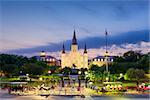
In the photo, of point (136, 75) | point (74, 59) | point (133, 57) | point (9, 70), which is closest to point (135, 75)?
point (136, 75)

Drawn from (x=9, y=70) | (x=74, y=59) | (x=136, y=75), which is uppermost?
(x=74, y=59)

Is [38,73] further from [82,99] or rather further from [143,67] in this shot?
[82,99]

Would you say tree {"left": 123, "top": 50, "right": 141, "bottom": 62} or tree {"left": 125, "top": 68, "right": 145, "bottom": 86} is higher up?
tree {"left": 123, "top": 50, "right": 141, "bottom": 62}

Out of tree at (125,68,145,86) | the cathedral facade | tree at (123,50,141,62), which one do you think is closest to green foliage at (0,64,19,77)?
tree at (125,68,145,86)

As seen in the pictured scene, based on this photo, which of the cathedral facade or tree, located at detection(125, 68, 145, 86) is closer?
tree, located at detection(125, 68, 145, 86)

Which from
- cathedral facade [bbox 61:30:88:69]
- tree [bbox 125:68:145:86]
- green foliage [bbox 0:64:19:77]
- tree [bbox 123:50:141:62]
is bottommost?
tree [bbox 125:68:145:86]

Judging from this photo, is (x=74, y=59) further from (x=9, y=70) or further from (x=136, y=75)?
(x=136, y=75)

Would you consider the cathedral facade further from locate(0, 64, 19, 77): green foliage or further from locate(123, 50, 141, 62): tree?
locate(0, 64, 19, 77): green foliage

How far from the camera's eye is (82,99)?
21.9 meters

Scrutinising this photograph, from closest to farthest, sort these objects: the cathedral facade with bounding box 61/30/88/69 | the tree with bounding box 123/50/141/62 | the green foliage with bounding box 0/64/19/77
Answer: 1. the green foliage with bounding box 0/64/19/77
2. the tree with bounding box 123/50/141/62
3. the cathedral facade with bounding box 61/30/88/69

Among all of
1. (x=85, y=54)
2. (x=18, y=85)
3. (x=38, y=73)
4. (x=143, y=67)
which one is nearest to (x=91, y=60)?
(x=85, y=54)

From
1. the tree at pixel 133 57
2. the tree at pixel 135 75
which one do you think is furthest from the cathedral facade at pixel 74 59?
the tree at pixel 135 75

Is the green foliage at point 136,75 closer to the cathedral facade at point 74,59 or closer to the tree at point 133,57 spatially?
the tree at point 133,57

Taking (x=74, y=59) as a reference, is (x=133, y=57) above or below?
below
